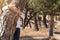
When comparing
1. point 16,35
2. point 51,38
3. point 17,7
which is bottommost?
point 51,38

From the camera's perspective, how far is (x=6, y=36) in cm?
327

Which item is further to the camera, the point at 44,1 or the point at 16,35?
the point at 44,1

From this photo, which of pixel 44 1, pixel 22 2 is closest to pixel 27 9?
pixel 44 1

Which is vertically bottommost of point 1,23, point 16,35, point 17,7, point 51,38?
point 51,38

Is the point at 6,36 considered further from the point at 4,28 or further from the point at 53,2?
the point at 53,2

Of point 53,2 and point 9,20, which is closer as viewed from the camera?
point 9,20

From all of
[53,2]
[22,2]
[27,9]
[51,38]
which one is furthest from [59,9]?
[22,2]

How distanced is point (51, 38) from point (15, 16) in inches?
394

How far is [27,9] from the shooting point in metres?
16.5

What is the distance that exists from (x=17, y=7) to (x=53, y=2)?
31.5 ft

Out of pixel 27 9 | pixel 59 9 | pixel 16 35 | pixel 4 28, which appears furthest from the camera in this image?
pixel 27 9

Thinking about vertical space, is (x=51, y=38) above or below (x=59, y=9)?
below

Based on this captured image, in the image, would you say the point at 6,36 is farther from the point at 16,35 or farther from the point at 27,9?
the point at 27,9

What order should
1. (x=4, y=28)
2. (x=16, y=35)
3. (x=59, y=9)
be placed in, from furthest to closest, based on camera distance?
(x=59, y=9) → (x=16, y=35) → (x=4, y=28)
